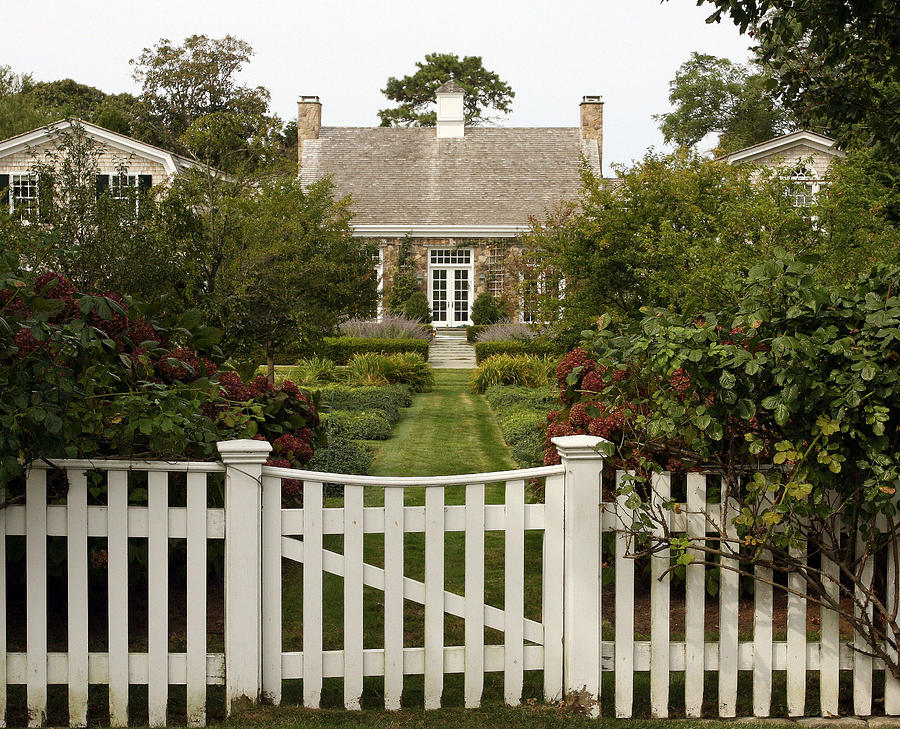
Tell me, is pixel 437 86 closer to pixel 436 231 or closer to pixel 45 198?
pixel 436 231

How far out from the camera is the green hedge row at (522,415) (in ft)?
29.9

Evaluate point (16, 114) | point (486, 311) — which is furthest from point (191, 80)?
point (486, 311)

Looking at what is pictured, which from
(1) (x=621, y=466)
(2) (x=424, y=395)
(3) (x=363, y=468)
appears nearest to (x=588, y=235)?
(3) (x=363, y=468)

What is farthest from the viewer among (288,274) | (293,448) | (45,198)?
(288,274)

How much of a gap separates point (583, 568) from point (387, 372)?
13188mm

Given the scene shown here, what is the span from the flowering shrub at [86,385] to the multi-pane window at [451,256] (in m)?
24.8

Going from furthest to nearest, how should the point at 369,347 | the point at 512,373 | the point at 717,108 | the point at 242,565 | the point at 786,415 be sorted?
the point at 717,108
the point at 369,347
the point at 512,373
the point at 242,565
the point at 786,415

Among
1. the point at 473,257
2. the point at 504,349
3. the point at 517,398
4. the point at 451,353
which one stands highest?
the point at 473,257

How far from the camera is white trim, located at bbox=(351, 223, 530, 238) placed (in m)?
28.4

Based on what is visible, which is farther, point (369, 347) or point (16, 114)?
point (16, 114)

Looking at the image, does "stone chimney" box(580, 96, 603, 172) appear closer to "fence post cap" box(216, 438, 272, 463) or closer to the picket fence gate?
the picket fence gate

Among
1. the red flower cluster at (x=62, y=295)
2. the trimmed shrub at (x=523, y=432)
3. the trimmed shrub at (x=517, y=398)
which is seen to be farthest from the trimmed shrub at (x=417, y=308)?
the red flower cluster at (x=62, y=295)

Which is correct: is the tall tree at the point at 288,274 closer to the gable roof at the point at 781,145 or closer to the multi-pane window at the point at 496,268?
the multi-pane window at the point at 496,268

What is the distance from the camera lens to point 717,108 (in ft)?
141
